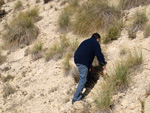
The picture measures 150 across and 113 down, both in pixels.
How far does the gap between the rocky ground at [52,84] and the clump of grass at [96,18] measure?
50 cm

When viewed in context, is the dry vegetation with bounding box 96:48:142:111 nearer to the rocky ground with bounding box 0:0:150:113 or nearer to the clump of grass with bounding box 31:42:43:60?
the rocky ground with bounding box 0:0:150:113

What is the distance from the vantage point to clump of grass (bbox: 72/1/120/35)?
5512 mm

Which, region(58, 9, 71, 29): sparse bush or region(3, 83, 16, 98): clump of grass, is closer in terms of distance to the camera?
region(3, 83, 16, 98): clump of grass

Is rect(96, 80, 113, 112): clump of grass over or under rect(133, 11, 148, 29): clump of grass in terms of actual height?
under

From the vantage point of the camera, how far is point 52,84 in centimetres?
462

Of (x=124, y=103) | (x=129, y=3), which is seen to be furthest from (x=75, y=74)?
(x=129, y=3)

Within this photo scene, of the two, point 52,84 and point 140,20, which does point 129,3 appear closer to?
point 140,20

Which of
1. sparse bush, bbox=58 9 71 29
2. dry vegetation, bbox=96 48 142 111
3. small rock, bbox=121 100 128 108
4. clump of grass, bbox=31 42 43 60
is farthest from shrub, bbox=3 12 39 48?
small rock, bbox=121 100 128 108

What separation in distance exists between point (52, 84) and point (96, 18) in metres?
2.68

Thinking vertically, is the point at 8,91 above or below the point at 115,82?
below

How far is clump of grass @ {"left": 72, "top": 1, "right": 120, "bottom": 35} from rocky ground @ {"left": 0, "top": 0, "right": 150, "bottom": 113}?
0.50 meters

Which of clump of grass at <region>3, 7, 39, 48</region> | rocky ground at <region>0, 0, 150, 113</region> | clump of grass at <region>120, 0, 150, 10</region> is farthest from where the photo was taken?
clump of grass at <region>3, 7, 39, 48</region>

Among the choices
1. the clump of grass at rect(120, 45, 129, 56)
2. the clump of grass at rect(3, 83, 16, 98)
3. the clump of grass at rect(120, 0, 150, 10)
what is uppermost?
the clump of grass at rect(120, 0, 150, 10)

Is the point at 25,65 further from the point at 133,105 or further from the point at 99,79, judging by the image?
the point at 133,105
